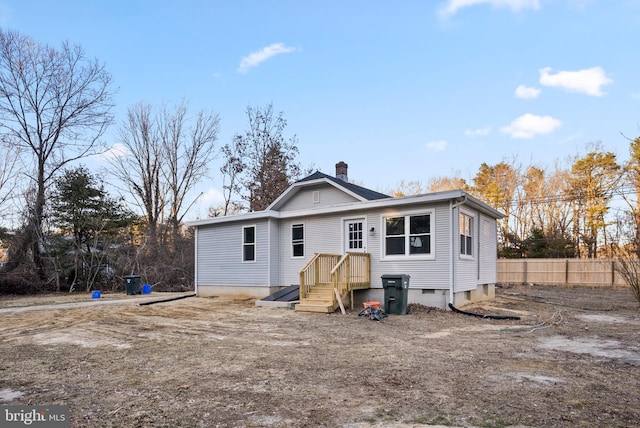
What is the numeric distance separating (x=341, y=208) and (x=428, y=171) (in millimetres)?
20616

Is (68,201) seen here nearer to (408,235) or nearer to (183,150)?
(183,150)

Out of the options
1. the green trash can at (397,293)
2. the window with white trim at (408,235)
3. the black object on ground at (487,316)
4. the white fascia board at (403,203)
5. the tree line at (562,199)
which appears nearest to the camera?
the black object on ground at (487,316)

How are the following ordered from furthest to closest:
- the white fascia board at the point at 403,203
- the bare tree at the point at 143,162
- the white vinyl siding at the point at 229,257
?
the bare tree at the point at 143,162 < the white vinyl siding at the point at 229,257 < the white fascia board at the point at 403,203

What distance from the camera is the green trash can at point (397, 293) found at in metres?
9.78

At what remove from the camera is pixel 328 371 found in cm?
489

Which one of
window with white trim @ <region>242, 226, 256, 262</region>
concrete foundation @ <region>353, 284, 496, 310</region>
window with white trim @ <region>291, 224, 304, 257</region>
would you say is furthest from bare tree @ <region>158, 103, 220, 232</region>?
concrete foundation @ <region>353, 284, 496, 310</region>

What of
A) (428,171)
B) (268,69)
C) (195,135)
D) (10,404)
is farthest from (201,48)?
(428,171)

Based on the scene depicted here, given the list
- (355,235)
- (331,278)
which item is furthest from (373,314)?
(355,235)

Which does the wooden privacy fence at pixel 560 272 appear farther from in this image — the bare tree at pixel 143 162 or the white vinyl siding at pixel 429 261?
the bare tree at pixel 143 162

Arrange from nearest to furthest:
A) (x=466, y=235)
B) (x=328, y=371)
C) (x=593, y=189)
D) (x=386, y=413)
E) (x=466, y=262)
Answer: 1. (x=386, y=413)
2. (x=328, y=371)
3. (x=466, y=262)
4. (x=466, y=235)
5. (x=593, y=189)

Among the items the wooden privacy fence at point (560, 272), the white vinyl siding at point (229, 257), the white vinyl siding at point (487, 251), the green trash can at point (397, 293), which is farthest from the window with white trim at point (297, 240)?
the wooden privacy fence at point (560, 272)

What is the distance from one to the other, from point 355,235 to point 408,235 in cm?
170

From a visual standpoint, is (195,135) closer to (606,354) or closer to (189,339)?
(189,339)

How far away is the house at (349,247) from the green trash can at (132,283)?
2834 millimetres
